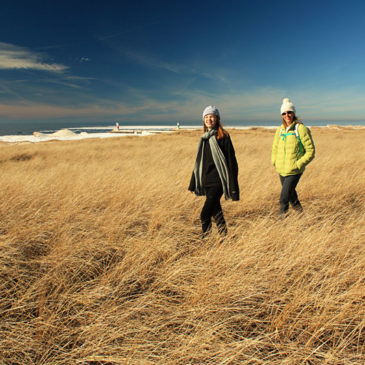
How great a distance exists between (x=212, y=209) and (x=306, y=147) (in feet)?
5.98

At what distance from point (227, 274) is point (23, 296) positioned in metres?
1.86

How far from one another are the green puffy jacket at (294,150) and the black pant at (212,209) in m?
1.37

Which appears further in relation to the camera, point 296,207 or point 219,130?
point 296,207

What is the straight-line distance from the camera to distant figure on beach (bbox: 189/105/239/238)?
2795 millimetres

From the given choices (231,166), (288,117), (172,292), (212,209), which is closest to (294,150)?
(288,117)

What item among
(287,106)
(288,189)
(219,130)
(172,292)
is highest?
(287,106)

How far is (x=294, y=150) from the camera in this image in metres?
3.40

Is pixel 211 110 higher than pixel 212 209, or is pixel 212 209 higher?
pixel 211 110

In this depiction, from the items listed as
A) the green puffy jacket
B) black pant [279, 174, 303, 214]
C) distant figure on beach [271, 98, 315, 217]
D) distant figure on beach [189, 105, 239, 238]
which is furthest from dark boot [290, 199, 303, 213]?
distant figure on beach [189, 105, 239, 238]

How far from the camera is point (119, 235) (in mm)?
3123

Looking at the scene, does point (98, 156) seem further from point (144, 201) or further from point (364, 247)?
point (364, 247)

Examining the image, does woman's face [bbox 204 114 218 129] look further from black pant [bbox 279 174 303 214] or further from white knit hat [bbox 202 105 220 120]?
black pant [bbox 279 174 303 214]

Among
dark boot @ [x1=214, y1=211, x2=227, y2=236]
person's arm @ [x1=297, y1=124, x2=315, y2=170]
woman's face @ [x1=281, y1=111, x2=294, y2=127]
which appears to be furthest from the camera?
woman's face @ [x1=281, y1=111, x2=294, y2=127]

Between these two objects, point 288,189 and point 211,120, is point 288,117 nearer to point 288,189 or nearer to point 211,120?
point 288,189
